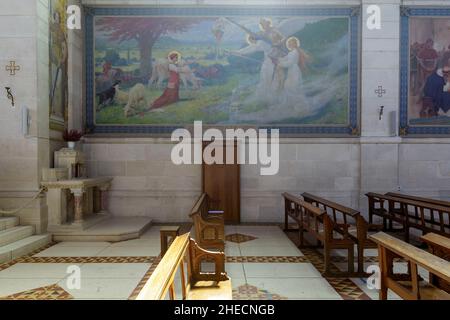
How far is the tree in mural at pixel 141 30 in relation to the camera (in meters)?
8.73

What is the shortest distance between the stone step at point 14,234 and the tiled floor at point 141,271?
495 millimetres

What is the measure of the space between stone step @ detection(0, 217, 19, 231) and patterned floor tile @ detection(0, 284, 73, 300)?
2.47m

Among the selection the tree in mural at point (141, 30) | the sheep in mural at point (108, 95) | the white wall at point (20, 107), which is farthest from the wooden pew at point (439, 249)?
the sheep in mural at point (108, 95)

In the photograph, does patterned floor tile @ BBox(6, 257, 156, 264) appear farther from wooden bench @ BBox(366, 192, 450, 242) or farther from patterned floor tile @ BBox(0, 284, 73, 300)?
wooden bench @ BBox(366, 192, 450, 242)

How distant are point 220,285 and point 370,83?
7068 mm

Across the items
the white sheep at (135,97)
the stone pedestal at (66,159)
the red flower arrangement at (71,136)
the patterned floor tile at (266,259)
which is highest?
the white sheep at (135,97)

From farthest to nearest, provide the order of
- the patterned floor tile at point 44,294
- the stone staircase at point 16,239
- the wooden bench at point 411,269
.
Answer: the stone staircase at point 16,239
the patterned floor tile at point 44,294
the wooden bench at point 411,269

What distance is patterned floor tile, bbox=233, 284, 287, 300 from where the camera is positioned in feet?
13.0

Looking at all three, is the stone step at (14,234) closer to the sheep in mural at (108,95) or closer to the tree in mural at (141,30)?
the sheep in mural at (108,95)

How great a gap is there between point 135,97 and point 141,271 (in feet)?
16.3

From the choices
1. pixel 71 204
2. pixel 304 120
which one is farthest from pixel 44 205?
pixel 304 120

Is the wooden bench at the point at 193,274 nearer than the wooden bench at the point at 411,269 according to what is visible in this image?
Yes

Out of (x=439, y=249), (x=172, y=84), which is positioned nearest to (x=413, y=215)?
(x=439, y=249)

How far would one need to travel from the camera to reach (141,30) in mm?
8734
